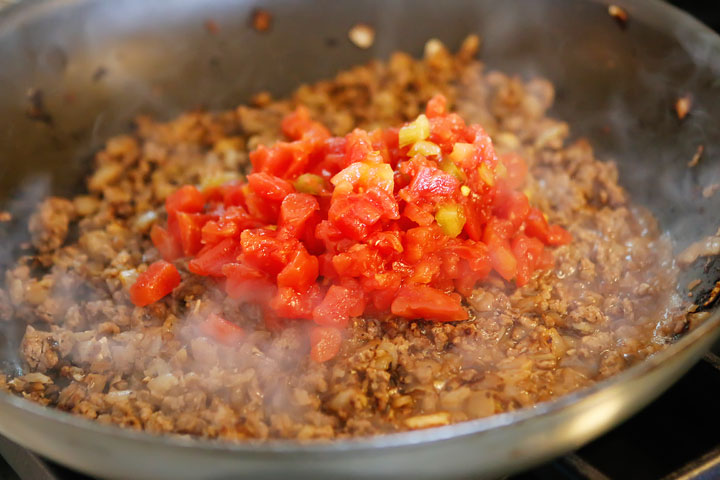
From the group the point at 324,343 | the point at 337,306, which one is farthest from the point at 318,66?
the point at 324,343

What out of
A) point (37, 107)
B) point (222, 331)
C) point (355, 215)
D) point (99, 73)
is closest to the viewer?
point (355, 215)

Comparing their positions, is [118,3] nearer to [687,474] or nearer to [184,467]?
[184,467]

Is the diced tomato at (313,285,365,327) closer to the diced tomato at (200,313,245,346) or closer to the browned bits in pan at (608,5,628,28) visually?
the diced tomato at (200,313,245,346)

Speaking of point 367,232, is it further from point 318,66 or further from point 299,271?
point 318,66

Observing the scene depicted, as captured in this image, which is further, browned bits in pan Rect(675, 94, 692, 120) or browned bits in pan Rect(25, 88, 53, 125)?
browned bits in pan Rect(25, 88, 53, 125)

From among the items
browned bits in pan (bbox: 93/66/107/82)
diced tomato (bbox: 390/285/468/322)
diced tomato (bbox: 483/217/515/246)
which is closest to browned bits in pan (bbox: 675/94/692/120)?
diced tomato (bbox: 483/217/515/246)

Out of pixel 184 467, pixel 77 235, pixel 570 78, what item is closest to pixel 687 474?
pixel 184 467

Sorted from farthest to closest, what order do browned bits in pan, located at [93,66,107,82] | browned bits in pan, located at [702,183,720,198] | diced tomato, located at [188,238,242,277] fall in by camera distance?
browned bits in pan, located at [93,66,107,82] → browned bits in pan, located at [702,183,720,198] → diced tomato, located at [188,238,242,277]
